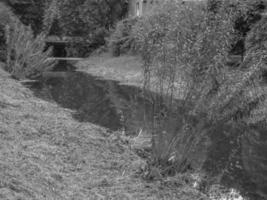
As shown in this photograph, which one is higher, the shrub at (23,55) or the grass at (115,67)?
the shrub at (23,55)

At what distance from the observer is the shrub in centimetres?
1903

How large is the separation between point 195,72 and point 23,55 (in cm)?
1401

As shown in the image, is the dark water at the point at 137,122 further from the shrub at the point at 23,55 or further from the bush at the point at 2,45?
the bush at the point at 2,45

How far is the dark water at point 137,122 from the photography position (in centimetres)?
818

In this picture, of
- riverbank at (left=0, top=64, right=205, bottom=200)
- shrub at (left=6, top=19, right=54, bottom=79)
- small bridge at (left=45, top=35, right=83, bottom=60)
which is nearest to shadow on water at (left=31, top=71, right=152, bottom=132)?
shrub at (left=6, top=19, right=54, bottom=79)

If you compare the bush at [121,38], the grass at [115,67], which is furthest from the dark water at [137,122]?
the bush at [121,38]

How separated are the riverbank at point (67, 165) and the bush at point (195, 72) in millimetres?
654

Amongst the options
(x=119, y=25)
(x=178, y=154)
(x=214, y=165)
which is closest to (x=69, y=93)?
(x=214, y=165)

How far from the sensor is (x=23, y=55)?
1947cm

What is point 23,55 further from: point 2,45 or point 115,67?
point 115,67

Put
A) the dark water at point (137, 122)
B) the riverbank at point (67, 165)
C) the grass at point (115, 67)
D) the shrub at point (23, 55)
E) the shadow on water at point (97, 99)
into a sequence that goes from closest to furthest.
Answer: the riverbank at point (67, 165) → the dark water at point (137, 122) → the shadow on water at point (97, 99) → the shrub at point (23, 55) → the grass at point (115, 67)

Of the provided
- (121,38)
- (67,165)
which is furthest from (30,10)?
(67,165)

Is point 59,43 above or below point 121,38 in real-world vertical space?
below

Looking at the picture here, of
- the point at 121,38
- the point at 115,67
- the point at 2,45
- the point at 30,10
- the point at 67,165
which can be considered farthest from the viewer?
the point at 30,10
